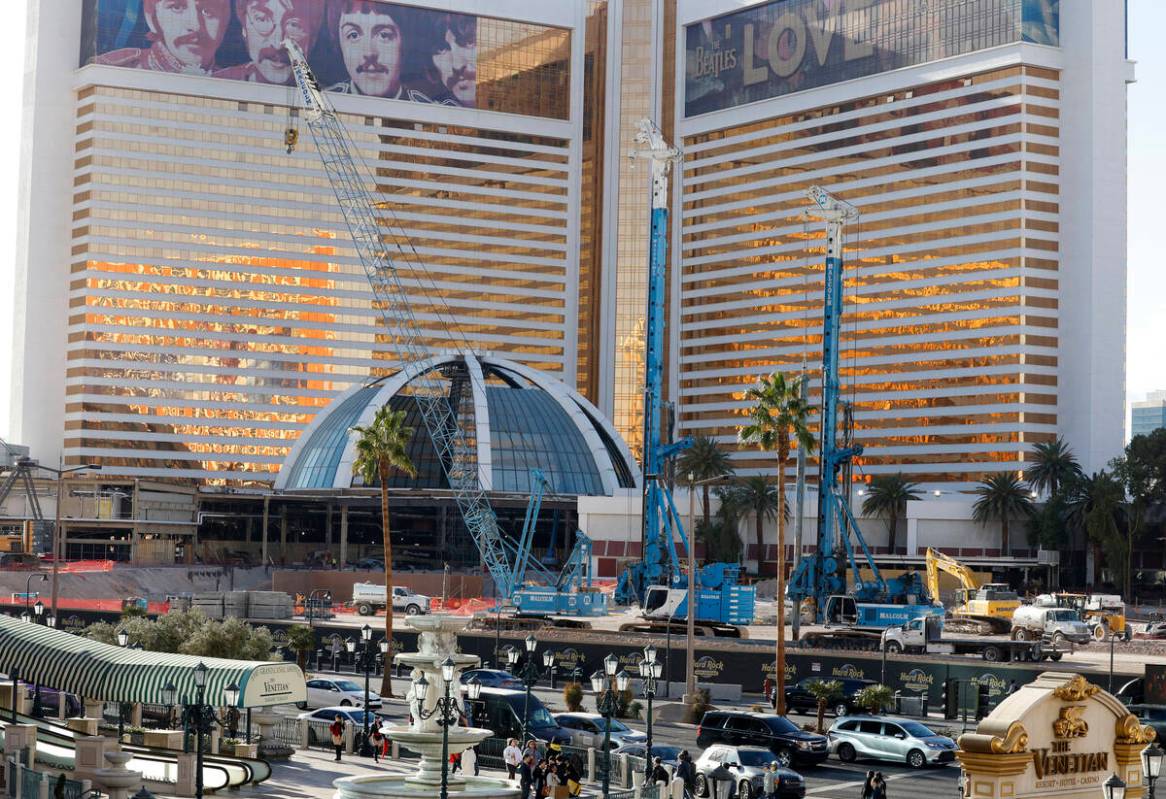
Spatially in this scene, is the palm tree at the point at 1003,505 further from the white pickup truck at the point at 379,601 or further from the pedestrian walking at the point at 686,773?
the pedestrian walking at the point at 686,773

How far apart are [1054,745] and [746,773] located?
2573cm

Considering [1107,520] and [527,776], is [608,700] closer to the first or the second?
[527,776]

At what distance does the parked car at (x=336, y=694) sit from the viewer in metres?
63.0

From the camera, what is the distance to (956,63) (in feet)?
598

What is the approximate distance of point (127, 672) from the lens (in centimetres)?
4538

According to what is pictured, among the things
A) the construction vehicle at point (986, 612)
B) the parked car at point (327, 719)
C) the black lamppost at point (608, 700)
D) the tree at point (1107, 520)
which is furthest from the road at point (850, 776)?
the tree at point (1107, 520)

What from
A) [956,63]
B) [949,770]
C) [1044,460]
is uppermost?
Answer: [956,63]

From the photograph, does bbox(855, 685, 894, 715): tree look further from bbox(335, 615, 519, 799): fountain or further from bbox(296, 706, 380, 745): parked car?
bbox(335, 615, 519, 799): fountain

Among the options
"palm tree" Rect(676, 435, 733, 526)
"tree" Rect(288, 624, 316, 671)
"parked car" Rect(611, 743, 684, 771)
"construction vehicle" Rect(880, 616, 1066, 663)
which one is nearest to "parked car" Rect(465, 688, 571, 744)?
"parked car" Rect(611, 743, 684, 771)

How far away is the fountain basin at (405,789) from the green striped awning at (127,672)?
632cm

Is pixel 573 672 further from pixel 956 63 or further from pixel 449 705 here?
pixel 956 63

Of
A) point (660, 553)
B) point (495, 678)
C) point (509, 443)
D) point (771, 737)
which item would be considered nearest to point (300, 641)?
point (495, 678)

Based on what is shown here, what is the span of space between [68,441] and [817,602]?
119584 millimetres

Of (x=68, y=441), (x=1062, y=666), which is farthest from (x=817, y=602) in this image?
(x=68, y=441)
